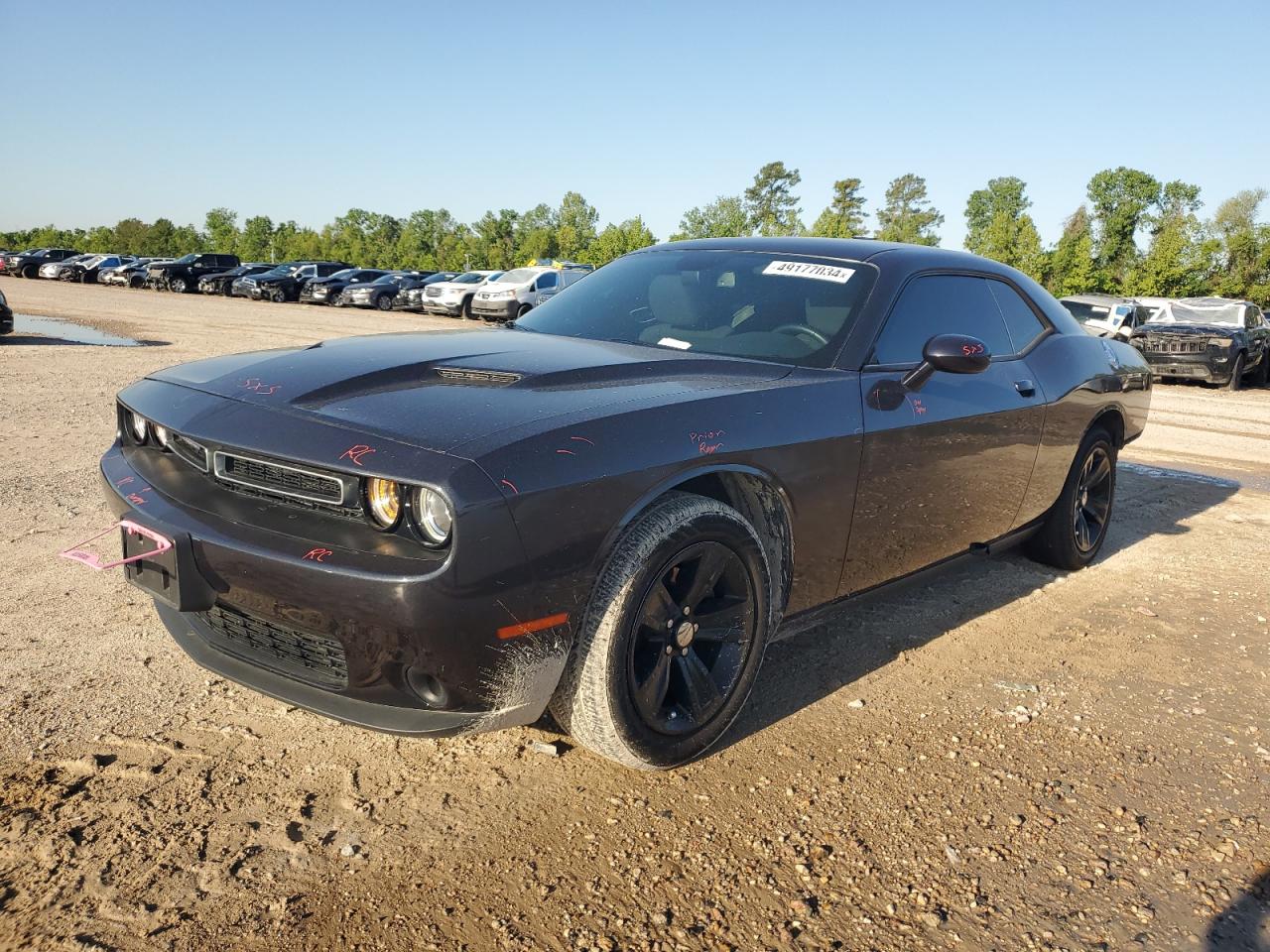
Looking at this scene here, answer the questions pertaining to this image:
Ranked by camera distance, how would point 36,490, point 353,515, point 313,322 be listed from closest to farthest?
1. point 353,515
2. point 36,490
3. point 313,322

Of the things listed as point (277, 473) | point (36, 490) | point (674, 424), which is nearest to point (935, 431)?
point (674, 424)

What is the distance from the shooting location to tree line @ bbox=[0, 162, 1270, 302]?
4541 centimetres

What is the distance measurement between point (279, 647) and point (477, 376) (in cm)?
90

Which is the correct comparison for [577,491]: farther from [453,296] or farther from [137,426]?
[453,296]

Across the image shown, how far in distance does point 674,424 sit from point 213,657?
1.36 metres

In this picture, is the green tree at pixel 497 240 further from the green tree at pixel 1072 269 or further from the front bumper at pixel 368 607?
the front bumper at pixel 368 607

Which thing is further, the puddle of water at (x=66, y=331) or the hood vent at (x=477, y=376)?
the puddle of water at (x=66, y=331)

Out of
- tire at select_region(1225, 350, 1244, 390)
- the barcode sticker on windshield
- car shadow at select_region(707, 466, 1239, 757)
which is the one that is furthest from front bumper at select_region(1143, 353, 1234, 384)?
the barcode sticker on windshield

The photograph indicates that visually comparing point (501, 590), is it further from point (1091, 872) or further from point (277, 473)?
point (1091, 872)

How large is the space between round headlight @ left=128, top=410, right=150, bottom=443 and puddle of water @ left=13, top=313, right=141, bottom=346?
42.5 ft

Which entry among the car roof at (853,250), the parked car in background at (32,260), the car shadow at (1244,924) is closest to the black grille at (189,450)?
the car roof at (853,250)

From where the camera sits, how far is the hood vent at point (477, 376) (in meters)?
2.60

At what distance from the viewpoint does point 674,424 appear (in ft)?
8.11

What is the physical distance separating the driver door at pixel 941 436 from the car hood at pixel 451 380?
1.52ft
